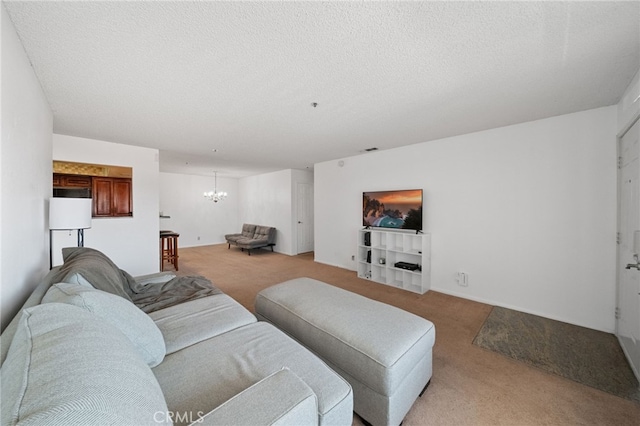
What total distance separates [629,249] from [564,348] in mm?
1053

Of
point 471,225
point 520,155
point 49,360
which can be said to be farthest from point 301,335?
point 520,155

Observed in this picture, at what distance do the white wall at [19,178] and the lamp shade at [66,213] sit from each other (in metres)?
0.09

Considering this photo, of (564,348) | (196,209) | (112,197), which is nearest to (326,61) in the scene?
(564,348)

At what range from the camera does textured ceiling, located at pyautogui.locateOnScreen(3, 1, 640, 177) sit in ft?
4.49

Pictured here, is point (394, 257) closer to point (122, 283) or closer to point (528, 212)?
point (528, 212)

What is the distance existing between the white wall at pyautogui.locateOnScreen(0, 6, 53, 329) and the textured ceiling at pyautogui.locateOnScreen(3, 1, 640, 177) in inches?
8.4

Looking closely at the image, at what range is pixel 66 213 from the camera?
2.23 meters

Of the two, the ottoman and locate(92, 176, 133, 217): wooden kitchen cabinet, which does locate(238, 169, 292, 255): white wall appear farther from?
the ottoman

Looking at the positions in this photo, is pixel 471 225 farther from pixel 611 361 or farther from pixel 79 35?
pixel 79 35

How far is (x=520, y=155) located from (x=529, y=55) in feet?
5.88

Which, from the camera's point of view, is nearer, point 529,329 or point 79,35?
point 79,35

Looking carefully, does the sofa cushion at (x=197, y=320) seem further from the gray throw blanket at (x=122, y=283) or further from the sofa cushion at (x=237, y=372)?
the gray throw blanket at (x=122, y=283)

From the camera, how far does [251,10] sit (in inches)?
52.7

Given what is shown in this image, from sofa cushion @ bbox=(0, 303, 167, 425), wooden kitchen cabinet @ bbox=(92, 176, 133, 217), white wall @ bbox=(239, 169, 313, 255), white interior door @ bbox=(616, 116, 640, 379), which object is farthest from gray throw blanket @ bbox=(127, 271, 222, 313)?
white wall @ bbox=(239, 169, 313, 255)
